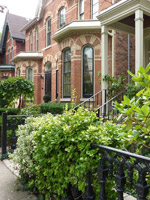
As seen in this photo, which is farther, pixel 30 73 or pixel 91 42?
pixel 30 73

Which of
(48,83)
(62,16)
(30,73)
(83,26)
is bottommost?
(48,83)

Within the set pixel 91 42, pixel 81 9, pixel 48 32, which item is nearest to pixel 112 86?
pixel 91 42

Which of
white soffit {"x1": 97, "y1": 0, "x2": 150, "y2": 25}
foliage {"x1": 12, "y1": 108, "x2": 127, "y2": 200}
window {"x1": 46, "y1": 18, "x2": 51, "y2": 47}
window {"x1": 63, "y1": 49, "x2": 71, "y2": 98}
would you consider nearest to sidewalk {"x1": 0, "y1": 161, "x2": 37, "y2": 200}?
foliage {"x1": 12, "y1": 108, "x2": 127, "y2": 200}

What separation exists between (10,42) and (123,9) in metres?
19.7

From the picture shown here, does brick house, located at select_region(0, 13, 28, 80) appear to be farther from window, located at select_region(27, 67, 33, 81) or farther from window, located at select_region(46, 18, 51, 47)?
window, located at select_region(46, 18, 51, 47)

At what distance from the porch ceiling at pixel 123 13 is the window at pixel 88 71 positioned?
2.87 meters

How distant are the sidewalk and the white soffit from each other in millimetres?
5975

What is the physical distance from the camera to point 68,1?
12797 mm

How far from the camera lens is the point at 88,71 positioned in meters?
11.0

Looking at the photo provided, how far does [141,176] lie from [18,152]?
236 centimetres

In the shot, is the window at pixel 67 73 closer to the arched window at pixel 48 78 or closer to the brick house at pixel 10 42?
the arched window at pixel 48 78

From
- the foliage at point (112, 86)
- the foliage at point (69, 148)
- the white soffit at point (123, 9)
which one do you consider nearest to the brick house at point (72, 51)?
the foliage at point (112, 86)

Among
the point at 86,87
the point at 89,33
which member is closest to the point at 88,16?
the point at 89,33

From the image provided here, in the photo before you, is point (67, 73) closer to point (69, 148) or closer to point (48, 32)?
point (48, 32)
